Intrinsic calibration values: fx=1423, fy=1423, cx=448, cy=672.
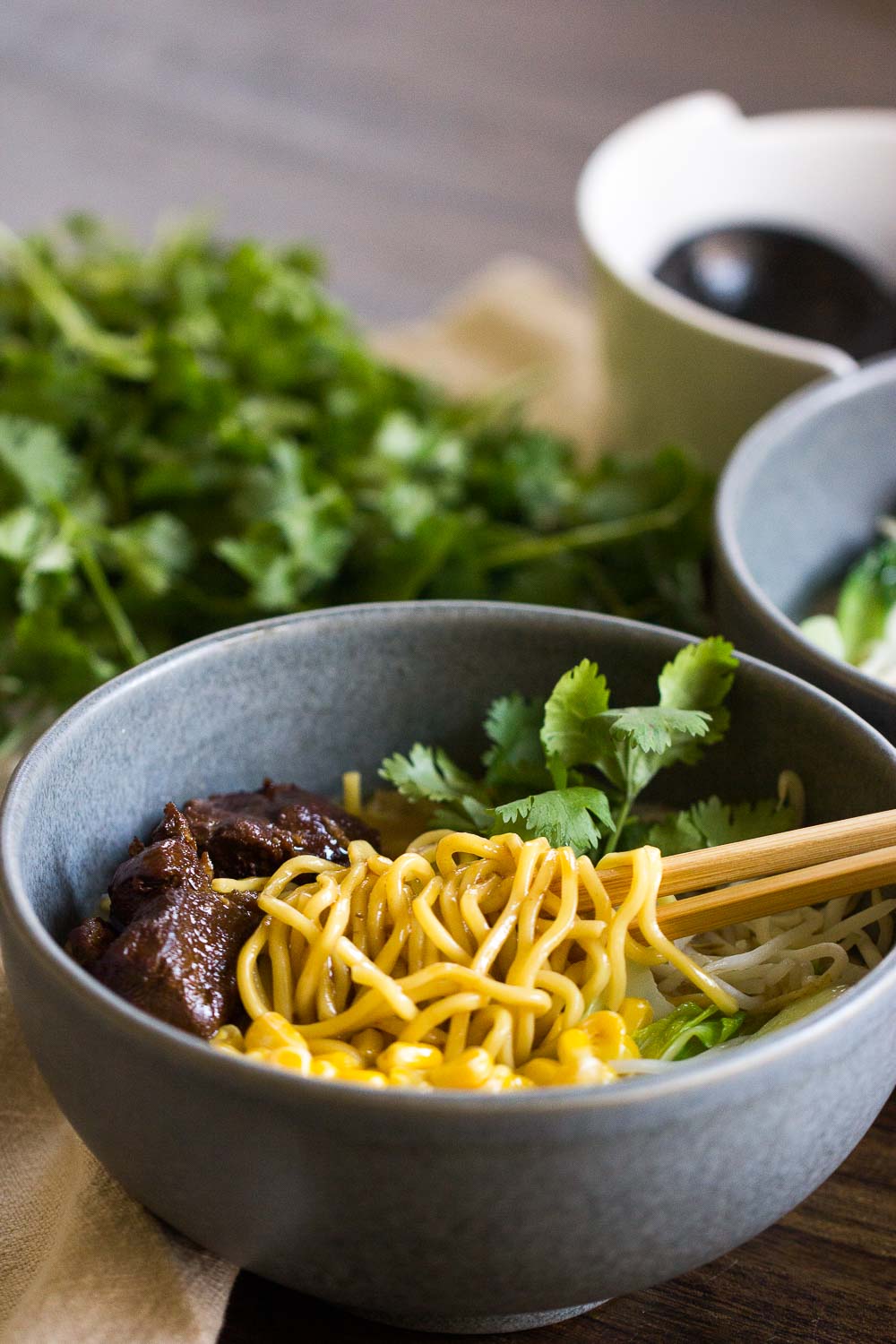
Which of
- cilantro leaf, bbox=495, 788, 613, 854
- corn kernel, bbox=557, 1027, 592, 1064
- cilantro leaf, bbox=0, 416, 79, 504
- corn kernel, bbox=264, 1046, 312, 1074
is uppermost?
cilantro leaf, bbox=495, 788, 613, 854

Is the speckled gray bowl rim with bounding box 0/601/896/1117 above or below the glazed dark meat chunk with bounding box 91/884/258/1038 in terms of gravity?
above

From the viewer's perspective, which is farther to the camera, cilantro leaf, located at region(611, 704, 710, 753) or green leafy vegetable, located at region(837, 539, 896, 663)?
green leafy vegetable, located at region(837, 539, 896, 663)

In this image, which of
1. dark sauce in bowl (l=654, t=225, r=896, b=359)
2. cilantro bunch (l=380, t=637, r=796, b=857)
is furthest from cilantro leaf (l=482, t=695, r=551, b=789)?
dark sauce in bowl (l=654, t=225, r=896, b=359)

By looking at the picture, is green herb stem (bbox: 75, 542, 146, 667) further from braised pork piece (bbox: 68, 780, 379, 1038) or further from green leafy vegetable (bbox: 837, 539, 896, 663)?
green leafy vegetable (bbox: 837, 539, 896, 663)

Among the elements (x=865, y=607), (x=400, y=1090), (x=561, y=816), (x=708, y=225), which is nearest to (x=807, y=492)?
(x=865, y=607)

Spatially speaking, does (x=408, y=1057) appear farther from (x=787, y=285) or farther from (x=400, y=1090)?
(x=787, y=285)

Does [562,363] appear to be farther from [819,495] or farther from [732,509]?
[732,509]

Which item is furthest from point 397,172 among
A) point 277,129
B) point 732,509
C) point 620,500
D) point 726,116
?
point 732,509

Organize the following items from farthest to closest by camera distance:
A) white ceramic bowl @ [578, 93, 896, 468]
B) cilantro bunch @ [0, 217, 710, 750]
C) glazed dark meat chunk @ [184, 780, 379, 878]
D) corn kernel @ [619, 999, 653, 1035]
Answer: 1. white ceramic bowl @ [578, 93, 896, 468]
2. cilantro bunch @ [0, 217, 710, 750]
3. glazed dark meat chunk @ [184, 780, 379, 878]
4. corn kernel @ [619, 999, 653, 1035]
